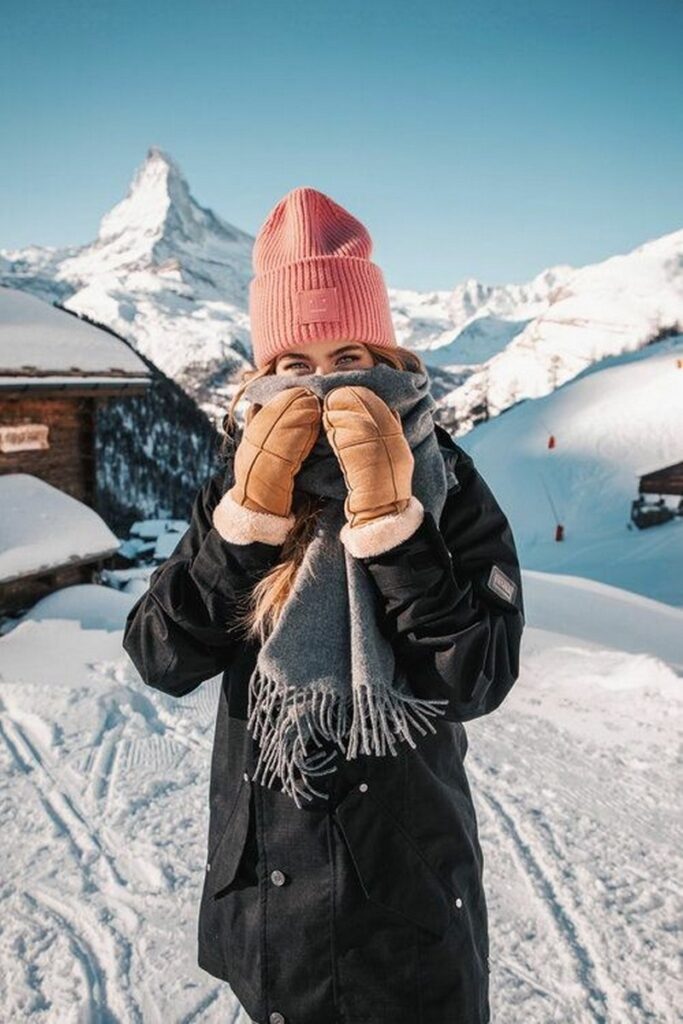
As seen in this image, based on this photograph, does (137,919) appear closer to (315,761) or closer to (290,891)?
(290,891)

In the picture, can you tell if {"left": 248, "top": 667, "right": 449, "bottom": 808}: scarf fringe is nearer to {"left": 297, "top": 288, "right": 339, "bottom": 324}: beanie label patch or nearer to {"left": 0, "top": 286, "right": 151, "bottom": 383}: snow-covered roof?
{"left": 297, "top": 288, "right": 339, "bottom": 324}: beanie label patch

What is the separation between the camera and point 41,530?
28.9ft

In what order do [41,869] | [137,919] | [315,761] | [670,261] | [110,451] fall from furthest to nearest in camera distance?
1. [670,261]
2. [110,451]
3. [41,869]
4. [137,919]
5. [315,761]

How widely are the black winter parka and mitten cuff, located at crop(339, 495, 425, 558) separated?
0.06m

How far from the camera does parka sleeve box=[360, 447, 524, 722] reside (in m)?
1.43

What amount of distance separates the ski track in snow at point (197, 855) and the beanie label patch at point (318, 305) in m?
2.74

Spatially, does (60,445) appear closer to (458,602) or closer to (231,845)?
(231,845)

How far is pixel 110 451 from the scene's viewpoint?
165ft

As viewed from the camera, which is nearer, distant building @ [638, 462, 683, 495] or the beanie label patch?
the beanie label patch

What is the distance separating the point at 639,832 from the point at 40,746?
3997 mm

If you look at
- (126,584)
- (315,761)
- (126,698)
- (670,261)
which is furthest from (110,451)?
(670,261)

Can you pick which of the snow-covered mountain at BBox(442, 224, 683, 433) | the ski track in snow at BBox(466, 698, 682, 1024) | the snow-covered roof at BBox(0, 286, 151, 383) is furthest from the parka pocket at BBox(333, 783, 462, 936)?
the snow-covered mountain at BBox(442, 224, 683, 433)

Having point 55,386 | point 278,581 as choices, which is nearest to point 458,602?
point 278,581

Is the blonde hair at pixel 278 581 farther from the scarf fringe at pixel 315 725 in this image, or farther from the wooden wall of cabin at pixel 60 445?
the wooden wall of cabin at pixel 60 445
